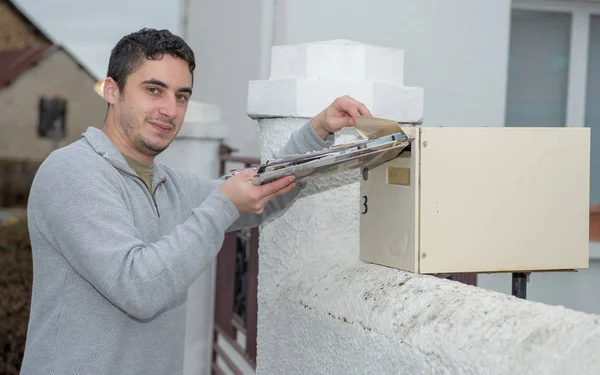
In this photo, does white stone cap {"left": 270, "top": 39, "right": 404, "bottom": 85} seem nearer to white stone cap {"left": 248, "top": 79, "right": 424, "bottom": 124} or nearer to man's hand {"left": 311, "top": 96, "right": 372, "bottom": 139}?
white stone cap {"left": 248, "top": 79, "right": 424, "bottom": 124}

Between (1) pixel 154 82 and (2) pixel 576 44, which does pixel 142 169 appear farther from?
(2) pixel 576 44

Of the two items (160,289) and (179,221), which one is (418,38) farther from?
(160,289)

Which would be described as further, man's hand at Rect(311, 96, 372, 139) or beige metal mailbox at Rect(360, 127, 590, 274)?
man's hand at Rect(311, 96, 372, 139)

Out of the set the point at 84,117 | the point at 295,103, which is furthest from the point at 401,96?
the point at 84,117

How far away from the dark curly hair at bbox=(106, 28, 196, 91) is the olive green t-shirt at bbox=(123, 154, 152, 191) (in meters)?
0.21

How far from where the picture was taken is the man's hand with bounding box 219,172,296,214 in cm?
216

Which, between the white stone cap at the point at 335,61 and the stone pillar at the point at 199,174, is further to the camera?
the stone pillar at the point at 199,174

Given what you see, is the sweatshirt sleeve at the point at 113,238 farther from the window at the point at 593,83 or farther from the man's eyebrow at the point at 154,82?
the window at the point at 593,83

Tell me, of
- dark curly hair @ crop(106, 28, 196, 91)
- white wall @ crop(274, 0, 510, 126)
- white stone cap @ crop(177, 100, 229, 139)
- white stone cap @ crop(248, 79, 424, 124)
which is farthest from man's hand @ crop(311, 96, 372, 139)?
white wall @ crop(274, 0, 510, 126)

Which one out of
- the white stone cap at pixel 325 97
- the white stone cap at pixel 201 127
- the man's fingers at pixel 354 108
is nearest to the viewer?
the man's fingers at pixel 354 108

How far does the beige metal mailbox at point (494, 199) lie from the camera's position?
2104mm

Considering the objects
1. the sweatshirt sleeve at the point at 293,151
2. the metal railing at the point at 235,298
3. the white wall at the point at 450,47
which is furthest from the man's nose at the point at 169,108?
the white wall at the point at 450,47

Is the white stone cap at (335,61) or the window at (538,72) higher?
the window at (538,72)

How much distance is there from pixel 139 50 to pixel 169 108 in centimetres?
18
